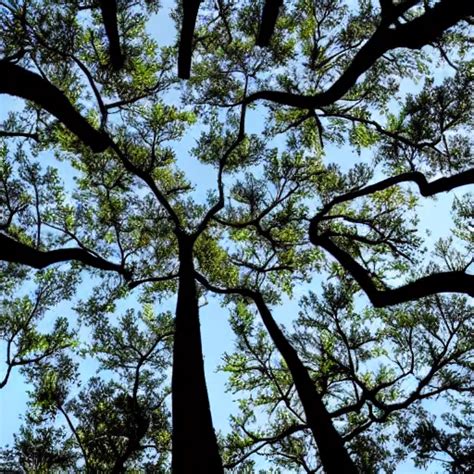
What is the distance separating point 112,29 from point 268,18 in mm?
3066

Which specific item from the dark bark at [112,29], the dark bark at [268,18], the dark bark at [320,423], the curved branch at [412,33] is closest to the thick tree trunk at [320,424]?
the dark bark at [320,423]

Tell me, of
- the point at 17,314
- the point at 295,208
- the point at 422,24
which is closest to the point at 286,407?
the point at 295,208

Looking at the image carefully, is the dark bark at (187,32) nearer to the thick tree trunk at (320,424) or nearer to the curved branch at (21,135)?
the curved branch at (21,135)

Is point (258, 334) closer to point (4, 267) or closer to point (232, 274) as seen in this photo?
point (232, 274)

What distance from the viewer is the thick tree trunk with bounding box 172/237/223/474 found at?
495 cm

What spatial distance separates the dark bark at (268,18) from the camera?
28.2 ft

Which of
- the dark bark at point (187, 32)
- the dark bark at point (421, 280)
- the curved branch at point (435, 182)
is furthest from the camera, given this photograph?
the dark bark at point (187, 32)

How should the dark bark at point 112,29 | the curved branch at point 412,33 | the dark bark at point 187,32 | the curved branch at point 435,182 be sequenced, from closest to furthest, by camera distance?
the curved branch at point 412,33
the curved branch at point 435,182
the dark bark at point 187,32
the dark bark at point 112,29

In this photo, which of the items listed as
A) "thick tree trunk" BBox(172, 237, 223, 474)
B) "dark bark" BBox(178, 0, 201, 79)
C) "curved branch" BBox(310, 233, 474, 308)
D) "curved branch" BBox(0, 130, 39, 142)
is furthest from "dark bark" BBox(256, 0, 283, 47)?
"curved branch" BBox(0, 130, 39, 142)

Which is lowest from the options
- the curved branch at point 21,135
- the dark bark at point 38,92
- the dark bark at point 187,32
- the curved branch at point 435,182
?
the curved branch at point 435,182

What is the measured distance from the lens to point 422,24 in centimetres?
621

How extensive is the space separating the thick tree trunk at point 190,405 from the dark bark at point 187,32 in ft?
15.3

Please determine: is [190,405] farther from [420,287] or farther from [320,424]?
[420,287]

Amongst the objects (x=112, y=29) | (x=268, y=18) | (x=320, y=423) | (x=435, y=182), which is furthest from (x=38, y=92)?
(x=435, y=182)
